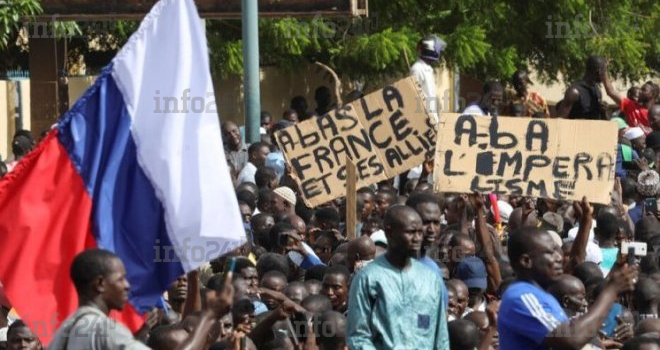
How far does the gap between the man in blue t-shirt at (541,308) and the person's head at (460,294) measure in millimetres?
2571

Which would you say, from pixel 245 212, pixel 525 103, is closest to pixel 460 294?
pixel 245 212

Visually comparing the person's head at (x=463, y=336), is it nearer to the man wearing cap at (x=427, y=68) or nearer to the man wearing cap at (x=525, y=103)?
the man wearing cap at (x=427, y=68)

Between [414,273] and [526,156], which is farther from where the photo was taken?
[526,156]

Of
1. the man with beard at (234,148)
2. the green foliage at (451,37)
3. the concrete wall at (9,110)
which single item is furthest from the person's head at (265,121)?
the concrete wall at (9,110)

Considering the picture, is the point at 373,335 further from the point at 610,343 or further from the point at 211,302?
the point at 610,343

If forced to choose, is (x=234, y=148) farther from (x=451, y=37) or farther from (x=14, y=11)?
(x=451, y=37)

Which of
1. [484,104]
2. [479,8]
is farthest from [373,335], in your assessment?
[479,8]

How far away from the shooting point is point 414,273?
8719mm

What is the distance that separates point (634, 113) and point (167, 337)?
32.3ft

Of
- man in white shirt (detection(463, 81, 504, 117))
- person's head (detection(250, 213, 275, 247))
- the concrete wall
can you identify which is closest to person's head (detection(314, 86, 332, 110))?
the concrete wall

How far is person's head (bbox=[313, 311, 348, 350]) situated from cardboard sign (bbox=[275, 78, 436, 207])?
3.94m

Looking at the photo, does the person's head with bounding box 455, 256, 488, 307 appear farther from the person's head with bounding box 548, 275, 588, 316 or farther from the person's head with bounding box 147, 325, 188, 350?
the person's head with bounding box 147, 325, 188, 350

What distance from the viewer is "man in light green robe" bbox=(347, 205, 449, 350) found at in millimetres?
8594

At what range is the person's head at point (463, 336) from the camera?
978 centimetres
